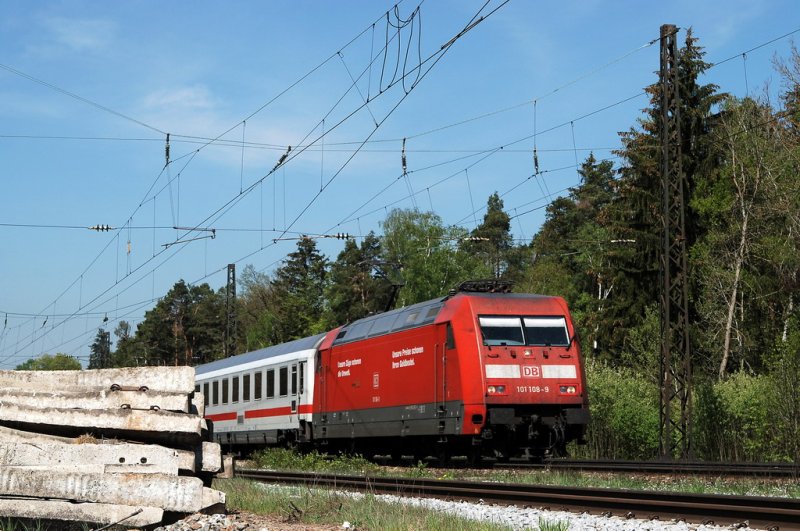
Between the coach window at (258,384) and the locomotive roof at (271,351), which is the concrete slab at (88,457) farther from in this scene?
the coach window at (258,384)

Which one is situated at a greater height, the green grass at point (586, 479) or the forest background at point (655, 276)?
the forest background at point (655, 276)

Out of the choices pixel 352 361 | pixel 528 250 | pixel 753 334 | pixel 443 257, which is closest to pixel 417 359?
pixel 352 361

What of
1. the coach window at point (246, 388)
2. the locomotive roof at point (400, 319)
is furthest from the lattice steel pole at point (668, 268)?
the coach window at point (246, 388)

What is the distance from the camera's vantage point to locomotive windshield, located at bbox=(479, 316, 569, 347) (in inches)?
763

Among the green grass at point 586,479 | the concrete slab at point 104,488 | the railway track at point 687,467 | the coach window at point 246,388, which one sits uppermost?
the coach window at point 246,388

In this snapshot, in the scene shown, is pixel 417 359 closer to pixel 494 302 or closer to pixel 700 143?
pixel 494 302

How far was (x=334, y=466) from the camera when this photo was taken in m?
22.0

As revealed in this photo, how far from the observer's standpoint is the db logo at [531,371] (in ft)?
63.6

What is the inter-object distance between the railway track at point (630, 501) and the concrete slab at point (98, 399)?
13.5 feet

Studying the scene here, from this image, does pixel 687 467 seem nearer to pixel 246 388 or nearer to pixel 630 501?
pixel 630 501

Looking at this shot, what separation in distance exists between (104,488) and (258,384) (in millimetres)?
20859

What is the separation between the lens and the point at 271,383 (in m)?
28.9

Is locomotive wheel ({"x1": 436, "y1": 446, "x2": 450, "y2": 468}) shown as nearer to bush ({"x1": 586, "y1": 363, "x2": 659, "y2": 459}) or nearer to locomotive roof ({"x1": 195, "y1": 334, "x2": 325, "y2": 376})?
bush ({"x1": 586, "y1": 363, "x2": 659, "y2": 459})

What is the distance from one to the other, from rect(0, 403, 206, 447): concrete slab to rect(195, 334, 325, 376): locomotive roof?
56.3 feet
